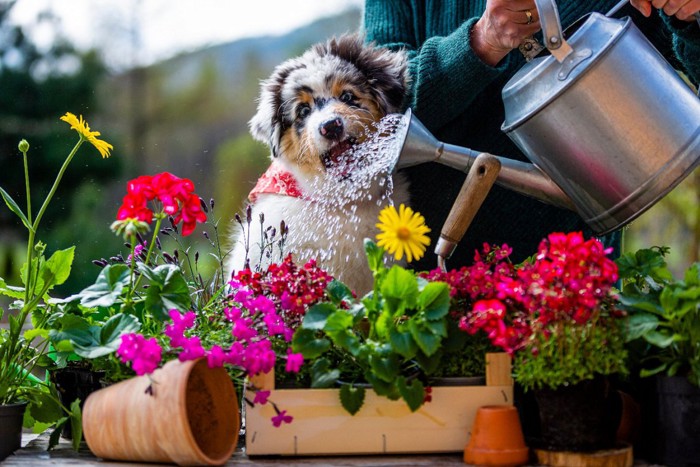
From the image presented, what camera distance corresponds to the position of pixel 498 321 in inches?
47.1

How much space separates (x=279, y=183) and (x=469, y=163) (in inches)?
30.7

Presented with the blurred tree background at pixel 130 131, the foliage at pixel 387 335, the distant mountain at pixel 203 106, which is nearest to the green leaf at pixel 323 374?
the foliage at pixel 387 335

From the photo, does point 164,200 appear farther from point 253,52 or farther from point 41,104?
point 253,52

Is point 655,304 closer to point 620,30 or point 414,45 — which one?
point 620,30

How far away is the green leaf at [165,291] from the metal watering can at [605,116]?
1.36 ft

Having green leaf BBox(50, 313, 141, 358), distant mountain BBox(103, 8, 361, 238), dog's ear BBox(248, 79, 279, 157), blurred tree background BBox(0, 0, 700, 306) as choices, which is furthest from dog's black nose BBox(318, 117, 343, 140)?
distant mountain BBox(103, 8, 361, 238)

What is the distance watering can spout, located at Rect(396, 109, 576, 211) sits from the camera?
4.89 feet

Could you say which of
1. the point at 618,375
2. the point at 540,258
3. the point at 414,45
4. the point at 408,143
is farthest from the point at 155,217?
the point at 414,45

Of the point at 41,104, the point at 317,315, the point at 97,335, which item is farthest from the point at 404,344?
the point at 41,104

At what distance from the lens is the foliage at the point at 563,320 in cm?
116

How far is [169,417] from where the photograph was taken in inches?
45.3

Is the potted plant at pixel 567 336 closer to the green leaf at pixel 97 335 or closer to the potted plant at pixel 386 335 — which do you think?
the potted plant at pixel 386 335

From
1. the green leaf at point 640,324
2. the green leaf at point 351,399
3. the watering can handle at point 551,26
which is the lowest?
the green leaf at point 351,399

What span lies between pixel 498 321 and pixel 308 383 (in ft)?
0.98
